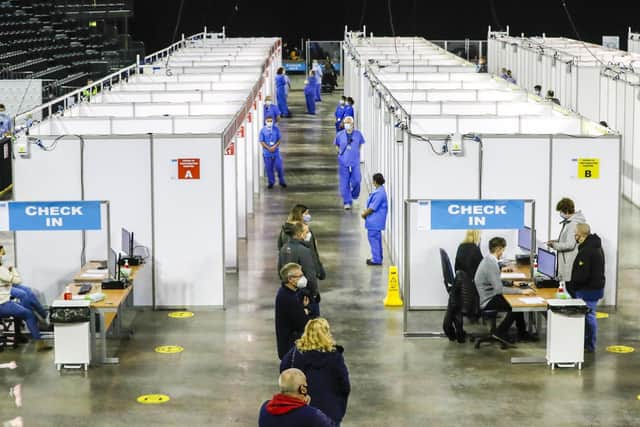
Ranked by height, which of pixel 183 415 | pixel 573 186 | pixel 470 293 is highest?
pixel 573 186

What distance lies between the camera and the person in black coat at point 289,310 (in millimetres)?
10977

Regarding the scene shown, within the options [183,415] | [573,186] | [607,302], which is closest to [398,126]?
[573,186]

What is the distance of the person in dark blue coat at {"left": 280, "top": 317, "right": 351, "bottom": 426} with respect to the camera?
30.1 ft

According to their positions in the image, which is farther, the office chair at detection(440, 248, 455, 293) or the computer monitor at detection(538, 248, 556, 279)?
the office chair at detection(440, 248, 455, 293)

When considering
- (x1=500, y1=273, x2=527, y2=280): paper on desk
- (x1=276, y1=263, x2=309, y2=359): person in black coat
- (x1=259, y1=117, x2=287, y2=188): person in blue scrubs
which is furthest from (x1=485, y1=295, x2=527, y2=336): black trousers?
(x1=259, y1=117, x2=287, y2=188): person in blue scrubs

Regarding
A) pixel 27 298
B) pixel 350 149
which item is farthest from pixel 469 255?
pixel 350 149

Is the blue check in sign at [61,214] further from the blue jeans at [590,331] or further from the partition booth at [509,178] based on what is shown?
the blue jeans at [590,331]


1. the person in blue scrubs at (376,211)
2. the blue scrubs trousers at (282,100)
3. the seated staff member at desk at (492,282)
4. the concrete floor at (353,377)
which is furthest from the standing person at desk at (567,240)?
the blue scrubs trousers at (282,100)

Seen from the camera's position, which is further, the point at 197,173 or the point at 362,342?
the point at 197,173

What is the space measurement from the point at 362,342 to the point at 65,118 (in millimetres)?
6398

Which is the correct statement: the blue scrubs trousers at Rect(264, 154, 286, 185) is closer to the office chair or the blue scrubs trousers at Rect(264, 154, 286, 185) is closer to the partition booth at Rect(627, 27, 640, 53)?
the office chair

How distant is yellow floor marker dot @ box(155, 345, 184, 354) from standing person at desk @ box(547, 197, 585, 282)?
442 centimetres

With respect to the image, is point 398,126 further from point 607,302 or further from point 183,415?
point 183,415

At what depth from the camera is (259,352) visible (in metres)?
13.9
